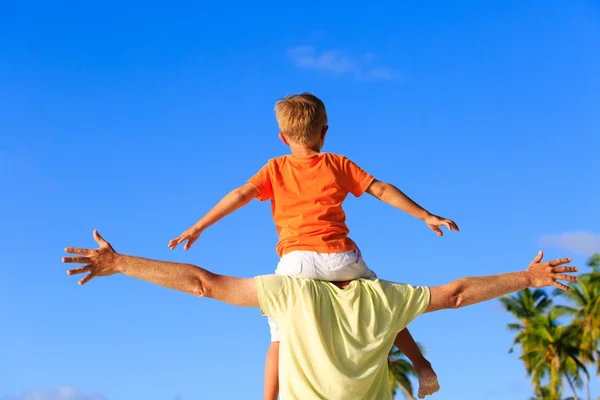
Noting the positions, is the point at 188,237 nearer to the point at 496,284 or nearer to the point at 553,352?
the point at 496,284

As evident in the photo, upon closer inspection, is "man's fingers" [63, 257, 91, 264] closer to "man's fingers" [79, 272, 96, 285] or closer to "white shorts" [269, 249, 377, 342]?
"man's fingers" [79, 272, 96, 285]

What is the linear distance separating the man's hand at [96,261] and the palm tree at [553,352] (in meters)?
53.5

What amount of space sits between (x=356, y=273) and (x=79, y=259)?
78.9 inches

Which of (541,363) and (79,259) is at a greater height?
(541,363)

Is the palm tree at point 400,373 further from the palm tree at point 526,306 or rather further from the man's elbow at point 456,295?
the man's elbow at point 456,295

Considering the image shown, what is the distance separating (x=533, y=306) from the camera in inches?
2373

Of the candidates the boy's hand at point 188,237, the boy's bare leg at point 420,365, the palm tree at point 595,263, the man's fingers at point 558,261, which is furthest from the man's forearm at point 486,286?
the palm tree at point 595,263

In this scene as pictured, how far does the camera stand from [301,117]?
20.9 ft

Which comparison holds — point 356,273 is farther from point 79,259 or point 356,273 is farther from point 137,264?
point 79,259

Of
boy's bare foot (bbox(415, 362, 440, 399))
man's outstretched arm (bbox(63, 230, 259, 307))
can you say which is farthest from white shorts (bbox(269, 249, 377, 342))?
boy's bare foot (bbox(415, 362, 440, 399))

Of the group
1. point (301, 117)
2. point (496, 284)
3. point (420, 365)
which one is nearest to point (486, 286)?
point (496, 284)

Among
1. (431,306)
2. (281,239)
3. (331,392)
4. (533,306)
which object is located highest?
(533,306)

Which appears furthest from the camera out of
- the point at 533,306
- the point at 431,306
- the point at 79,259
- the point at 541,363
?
the point at 533,306

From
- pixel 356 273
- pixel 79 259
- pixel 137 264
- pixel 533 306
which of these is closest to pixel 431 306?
pixel 356 273
